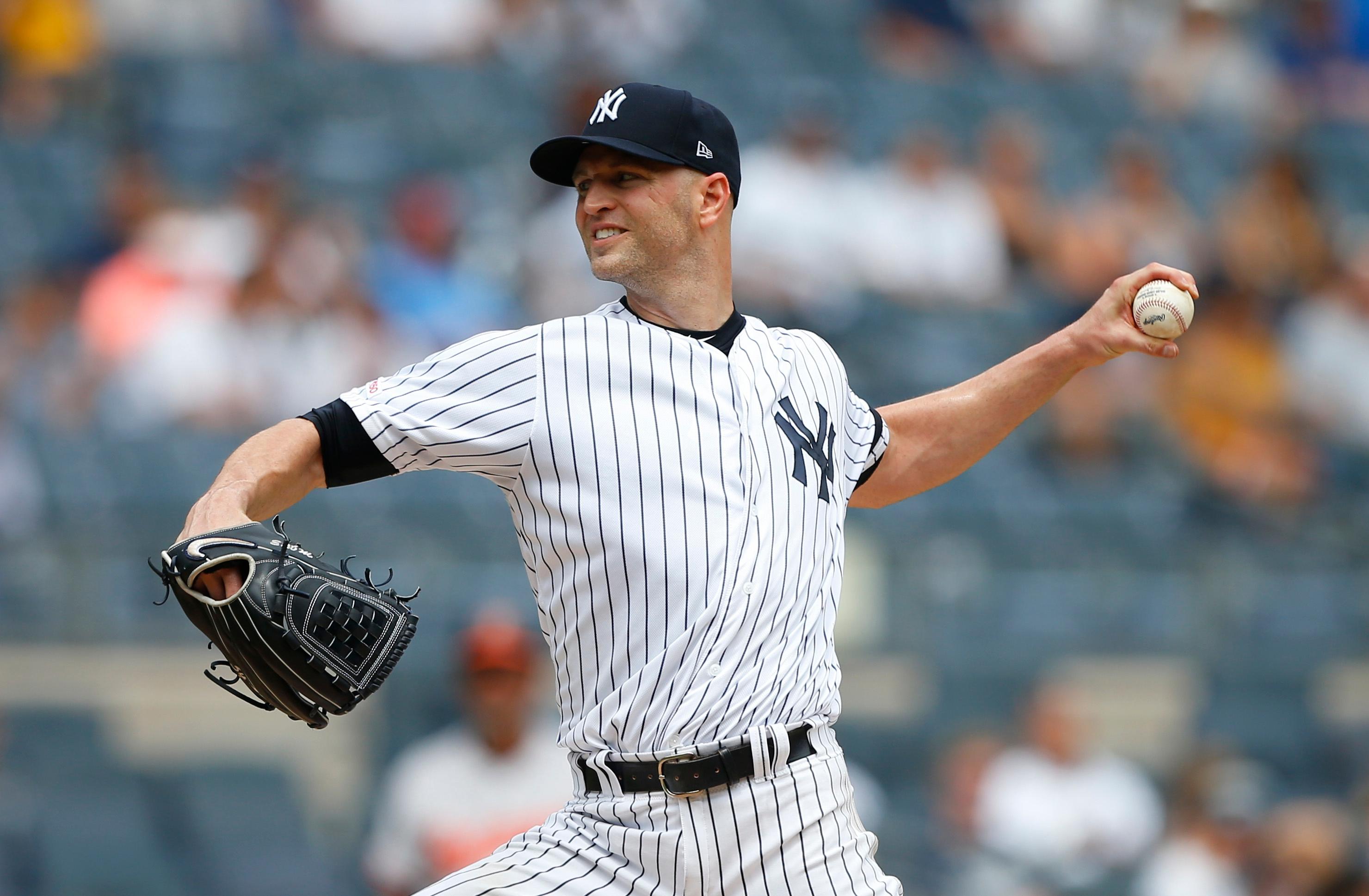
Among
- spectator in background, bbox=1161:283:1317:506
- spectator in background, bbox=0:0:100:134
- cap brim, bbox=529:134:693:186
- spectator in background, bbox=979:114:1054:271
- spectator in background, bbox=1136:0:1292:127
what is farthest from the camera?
spectator in background, bbox=1136:0:1292:127

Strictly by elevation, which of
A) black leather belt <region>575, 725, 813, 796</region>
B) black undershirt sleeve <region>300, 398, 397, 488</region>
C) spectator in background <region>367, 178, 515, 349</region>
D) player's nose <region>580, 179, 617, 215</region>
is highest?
spectator in background <region>367, 178, 515, 349</region>

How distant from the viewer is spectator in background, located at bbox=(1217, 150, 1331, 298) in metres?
8.64

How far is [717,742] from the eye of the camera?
8.37 ft

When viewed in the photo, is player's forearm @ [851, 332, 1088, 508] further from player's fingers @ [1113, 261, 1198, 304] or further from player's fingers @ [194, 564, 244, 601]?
player's fingers @ [194, 564, 244, 601]

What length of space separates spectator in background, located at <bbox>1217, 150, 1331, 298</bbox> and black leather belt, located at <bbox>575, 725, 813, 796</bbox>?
6.59 meters

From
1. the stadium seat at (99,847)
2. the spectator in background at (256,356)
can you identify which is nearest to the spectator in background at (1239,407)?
the spectator in background at (256,356)

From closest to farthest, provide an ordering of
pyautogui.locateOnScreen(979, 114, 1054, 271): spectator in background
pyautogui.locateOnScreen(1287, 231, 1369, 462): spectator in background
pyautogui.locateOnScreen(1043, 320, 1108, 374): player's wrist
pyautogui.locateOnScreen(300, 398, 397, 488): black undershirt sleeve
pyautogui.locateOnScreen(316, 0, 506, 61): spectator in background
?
pyautogui.locateOnScreen(300, 398, 397, 488): black undershirt sleeve
pyautogui.locateOnScreen(1043, 320, 1108, 374): player's wrist
pyautogui.locateOnScreen(1287, 231, 1369, 462): spectator in background
pyautogui.locateOnScreen(979, 114, 1054, 271): spectator in background
pyautogui.locateOnScreen(316, 0, 506, 61): spectator in background

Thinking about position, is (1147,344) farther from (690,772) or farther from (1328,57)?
(1328,57)

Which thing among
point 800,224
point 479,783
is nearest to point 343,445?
point 479,783

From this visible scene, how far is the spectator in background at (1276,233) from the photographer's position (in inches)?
340

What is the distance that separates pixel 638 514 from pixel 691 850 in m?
0.50

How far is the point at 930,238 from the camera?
8398 mm

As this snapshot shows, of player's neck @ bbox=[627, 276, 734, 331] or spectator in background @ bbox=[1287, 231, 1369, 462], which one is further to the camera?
spectator in background @ bbox=[1287, 231, 1369, 462]

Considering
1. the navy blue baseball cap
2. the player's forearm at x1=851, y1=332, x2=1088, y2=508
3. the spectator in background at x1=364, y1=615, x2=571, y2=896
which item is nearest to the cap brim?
the navy blue baseball cap
